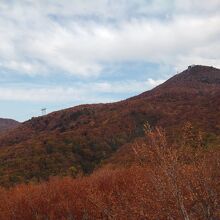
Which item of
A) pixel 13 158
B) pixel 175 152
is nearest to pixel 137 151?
pixel 175 152

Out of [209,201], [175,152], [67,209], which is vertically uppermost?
[175,152]

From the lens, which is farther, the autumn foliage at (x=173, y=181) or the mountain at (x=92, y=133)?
the mountain at (x=92, y=133)

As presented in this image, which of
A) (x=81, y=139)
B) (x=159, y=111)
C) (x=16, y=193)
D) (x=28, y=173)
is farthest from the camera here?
(x=159, y=111)

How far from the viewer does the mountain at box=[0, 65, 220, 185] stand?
97938mm

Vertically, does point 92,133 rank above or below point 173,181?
above

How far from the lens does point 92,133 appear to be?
125 m

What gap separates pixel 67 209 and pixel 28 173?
150 feet

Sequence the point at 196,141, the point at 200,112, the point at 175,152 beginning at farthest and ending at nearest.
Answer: the point at 200,112, the point at 196,141, the point at 175,152

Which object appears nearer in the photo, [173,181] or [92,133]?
[173,181]

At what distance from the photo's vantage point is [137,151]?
15422mm

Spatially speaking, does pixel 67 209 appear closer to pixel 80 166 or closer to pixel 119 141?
pixel 80 166

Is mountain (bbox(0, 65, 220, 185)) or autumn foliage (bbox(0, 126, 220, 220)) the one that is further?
mountain (bbox(0, 65, 220, 185))

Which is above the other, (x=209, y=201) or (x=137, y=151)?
(x=137, y=151)

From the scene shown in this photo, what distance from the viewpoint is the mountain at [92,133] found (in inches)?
3856
